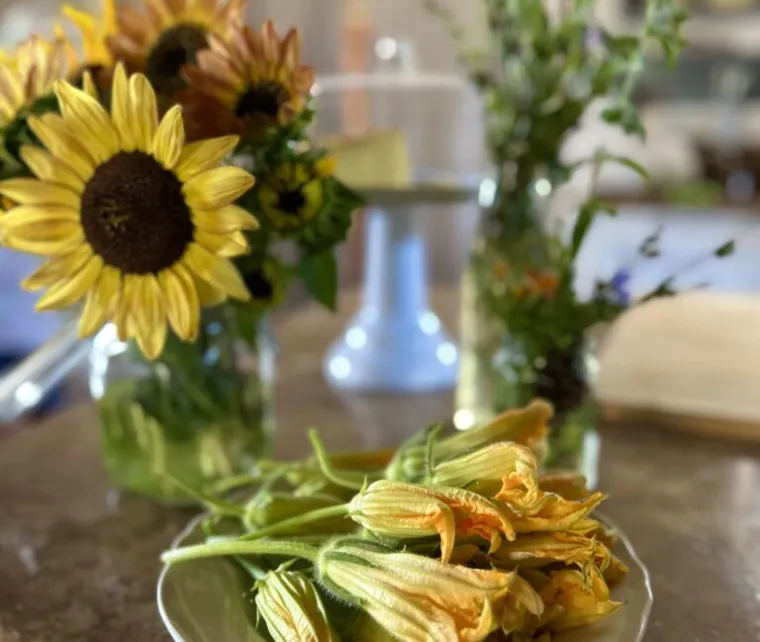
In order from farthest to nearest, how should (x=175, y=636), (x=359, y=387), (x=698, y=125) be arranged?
(x=698, y=125) → (x=359, y=387) → (x=175, y=636)

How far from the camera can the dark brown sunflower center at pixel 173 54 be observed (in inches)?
21.6

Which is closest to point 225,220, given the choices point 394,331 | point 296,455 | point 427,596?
point 427,596

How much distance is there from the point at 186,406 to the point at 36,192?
229 mm

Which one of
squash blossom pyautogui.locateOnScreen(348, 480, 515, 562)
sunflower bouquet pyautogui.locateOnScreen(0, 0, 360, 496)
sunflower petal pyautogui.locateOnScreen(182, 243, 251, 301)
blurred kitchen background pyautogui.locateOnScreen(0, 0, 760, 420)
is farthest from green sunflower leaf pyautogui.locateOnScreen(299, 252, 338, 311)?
blurred kitchen background pyautogui.locateOnScreen(0, 0, 760, 420)

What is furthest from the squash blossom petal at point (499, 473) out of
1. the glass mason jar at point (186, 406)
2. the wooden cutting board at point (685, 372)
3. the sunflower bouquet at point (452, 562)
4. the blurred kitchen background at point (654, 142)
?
the blurred kitchen background at point (654, 142)

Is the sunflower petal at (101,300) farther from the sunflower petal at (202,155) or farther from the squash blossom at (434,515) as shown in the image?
the squash blossom at (434,515)

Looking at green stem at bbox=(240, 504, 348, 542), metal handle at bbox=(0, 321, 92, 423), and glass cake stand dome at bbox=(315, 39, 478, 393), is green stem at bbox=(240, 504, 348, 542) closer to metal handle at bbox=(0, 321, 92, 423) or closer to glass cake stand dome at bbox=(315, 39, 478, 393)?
metal handle at bbox=(0, 321, 92, 423)

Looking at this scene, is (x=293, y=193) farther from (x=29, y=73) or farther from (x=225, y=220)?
(x=29, y=73)

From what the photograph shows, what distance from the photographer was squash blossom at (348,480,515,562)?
377mm

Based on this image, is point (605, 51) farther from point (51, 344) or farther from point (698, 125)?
point (698, 125)

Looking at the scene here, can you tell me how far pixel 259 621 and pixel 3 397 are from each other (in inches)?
11.0

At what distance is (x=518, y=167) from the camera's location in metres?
0.75

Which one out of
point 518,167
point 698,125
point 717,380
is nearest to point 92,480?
point 518,167

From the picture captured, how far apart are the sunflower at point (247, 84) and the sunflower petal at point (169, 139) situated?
43mm
